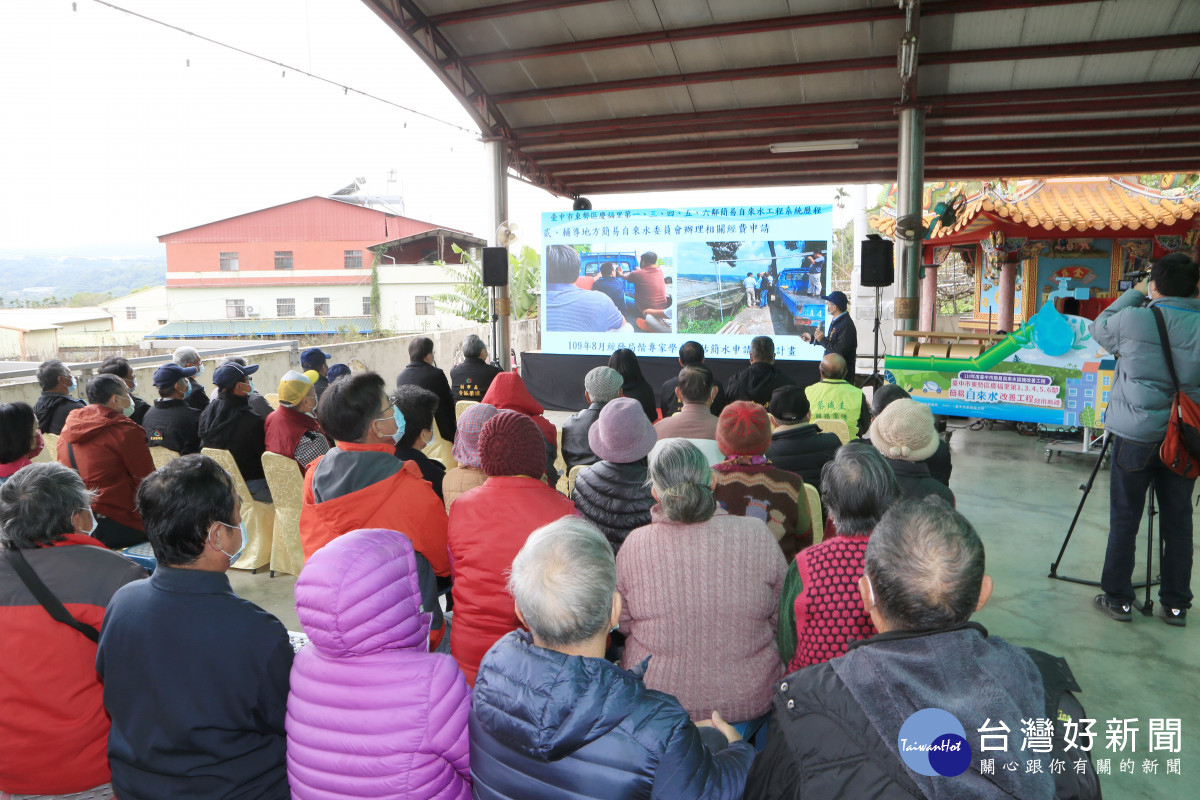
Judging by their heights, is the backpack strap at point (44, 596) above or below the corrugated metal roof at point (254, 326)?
below

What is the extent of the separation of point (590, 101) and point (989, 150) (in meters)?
4.85

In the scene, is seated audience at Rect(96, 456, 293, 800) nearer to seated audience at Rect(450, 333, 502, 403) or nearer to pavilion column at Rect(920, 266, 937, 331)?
seated audience at Rect(450, 333, 502, 403)

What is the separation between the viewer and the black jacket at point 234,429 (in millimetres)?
3730

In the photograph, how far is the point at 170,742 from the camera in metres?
1.37

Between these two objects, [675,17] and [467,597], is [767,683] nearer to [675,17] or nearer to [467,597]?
[467,597]

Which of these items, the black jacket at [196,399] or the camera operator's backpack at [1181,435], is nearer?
the camera operator's backpack at [1181,435]

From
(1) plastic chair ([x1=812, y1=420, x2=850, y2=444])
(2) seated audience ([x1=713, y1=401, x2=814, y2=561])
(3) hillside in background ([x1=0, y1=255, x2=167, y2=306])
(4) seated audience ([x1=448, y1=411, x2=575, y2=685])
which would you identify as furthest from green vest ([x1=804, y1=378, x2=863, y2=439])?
(3) hillside in background ([x1=0, y1=255, x2=167, y2=306])

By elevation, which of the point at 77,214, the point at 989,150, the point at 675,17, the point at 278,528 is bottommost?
the point at 278,528

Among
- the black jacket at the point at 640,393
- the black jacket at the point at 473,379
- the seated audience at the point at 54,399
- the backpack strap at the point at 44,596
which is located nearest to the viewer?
the backpack strap at the point at 44,596

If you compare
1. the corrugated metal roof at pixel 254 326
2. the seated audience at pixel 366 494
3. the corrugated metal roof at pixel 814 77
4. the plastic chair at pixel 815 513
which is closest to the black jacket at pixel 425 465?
the seated audience at pixel 366 494

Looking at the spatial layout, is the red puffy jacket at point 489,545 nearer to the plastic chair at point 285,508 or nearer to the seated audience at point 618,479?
the seated audience at point 618,479

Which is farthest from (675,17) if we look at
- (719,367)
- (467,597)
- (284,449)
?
(467,597)

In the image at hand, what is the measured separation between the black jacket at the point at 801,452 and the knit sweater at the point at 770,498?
1.73ft

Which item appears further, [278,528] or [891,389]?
[278,528]
